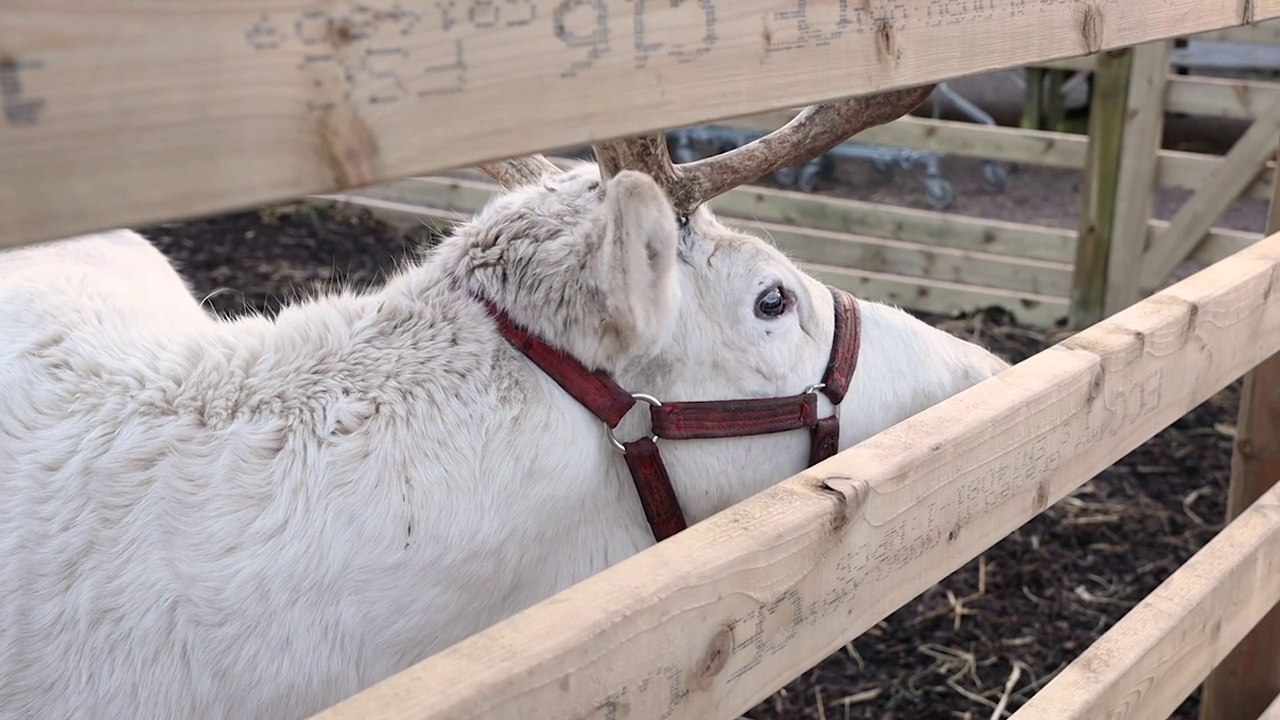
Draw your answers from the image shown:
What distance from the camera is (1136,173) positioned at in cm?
602

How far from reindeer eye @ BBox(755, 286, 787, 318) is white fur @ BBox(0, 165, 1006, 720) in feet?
0.07

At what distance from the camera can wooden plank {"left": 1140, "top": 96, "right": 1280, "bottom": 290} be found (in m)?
5.77

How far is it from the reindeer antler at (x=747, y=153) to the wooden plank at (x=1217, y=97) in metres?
4.70

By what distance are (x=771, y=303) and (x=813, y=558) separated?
890 mm

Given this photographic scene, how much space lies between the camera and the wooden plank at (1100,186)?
5.89m

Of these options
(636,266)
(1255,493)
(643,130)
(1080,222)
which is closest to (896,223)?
(1080,222)

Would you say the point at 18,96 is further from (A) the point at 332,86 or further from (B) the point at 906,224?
(B) the point at 906,224

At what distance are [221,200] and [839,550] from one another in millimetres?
842

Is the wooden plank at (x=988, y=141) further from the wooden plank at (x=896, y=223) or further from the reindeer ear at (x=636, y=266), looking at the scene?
the reindeer ear at (x=636, y=266)

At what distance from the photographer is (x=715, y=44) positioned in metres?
1.12

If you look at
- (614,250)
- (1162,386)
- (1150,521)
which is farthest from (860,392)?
(1150,521)

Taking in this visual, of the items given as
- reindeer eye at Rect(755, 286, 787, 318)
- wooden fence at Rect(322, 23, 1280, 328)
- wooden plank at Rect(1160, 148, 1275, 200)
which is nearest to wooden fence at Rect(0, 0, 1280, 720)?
reindeer eye at Rect(755, 286, 787, 318)

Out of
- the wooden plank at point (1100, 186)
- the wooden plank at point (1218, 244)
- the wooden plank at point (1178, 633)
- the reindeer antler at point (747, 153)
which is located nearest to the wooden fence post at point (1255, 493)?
the wooden plank at point (1178, 633)

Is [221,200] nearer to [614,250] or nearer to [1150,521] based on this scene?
[614,250]
